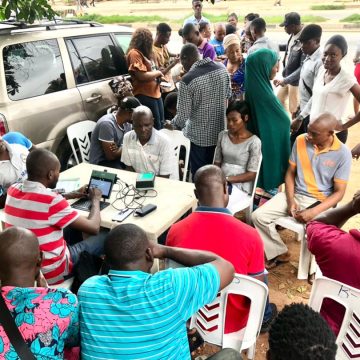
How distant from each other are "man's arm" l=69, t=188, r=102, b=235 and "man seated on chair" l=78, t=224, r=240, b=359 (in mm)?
916

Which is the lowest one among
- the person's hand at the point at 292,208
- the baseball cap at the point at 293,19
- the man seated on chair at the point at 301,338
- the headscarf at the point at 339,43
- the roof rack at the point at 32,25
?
the person's hand at the point at 292,208

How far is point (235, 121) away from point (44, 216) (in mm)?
1980

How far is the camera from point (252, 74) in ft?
12.1

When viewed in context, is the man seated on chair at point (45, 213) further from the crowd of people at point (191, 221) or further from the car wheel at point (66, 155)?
the car wheel at point (66, 155)

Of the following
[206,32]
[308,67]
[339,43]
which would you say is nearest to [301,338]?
[339,43]

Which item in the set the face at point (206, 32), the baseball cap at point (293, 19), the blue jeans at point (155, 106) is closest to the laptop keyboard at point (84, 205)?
the blue jeans at point (155, 106)

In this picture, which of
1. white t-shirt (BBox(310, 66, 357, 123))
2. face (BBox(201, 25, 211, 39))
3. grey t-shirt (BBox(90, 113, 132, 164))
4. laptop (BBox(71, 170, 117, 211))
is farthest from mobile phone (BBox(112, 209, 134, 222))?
face (BBox(201, 25, 211, 39))

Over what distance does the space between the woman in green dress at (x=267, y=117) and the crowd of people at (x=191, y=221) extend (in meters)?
0.01

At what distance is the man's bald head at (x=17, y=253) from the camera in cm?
182

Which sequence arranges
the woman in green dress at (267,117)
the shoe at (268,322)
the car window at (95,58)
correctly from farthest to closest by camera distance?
the car window at (95,58) → the woman in green dress at (267,117) → the shoe at (268,322)

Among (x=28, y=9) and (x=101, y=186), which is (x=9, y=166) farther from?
(x=28, y=9)

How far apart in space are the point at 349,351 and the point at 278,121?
2.19 m

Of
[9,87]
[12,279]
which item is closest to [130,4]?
[9,87]

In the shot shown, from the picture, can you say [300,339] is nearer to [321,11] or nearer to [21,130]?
[21,130]
